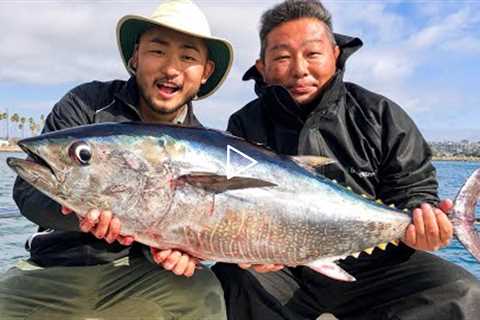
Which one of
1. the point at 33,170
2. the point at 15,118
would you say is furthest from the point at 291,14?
the point at 15,118

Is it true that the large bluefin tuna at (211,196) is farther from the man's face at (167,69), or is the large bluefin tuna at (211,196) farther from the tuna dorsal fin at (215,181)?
the man's face at (167,69)

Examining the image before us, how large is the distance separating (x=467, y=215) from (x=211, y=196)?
1709 millimetres

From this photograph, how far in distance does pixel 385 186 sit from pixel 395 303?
974 millimetres

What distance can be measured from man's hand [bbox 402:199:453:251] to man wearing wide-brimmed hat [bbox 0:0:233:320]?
153cm

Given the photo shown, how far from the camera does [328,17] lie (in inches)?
173

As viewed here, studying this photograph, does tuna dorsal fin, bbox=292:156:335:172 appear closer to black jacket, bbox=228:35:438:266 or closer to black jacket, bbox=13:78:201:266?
black jacket, bbox=228:35:438:266

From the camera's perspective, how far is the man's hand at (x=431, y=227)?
10.4ft

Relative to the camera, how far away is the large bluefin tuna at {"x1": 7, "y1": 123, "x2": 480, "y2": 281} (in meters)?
2.73

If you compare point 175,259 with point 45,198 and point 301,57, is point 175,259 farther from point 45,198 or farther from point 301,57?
point 301,57

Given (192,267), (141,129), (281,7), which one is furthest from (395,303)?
(281,7)

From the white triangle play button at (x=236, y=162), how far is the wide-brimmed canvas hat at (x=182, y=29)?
1.31 m

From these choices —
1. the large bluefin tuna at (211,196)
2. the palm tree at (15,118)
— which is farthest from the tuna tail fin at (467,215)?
the palm tree at (15,118)

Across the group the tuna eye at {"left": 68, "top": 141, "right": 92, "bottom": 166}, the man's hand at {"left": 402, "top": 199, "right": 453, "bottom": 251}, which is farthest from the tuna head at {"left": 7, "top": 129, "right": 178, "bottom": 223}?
the man's hand at {"left": 402, "top": 199, "right": 453, "bottom": 251}

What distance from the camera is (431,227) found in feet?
10.4
